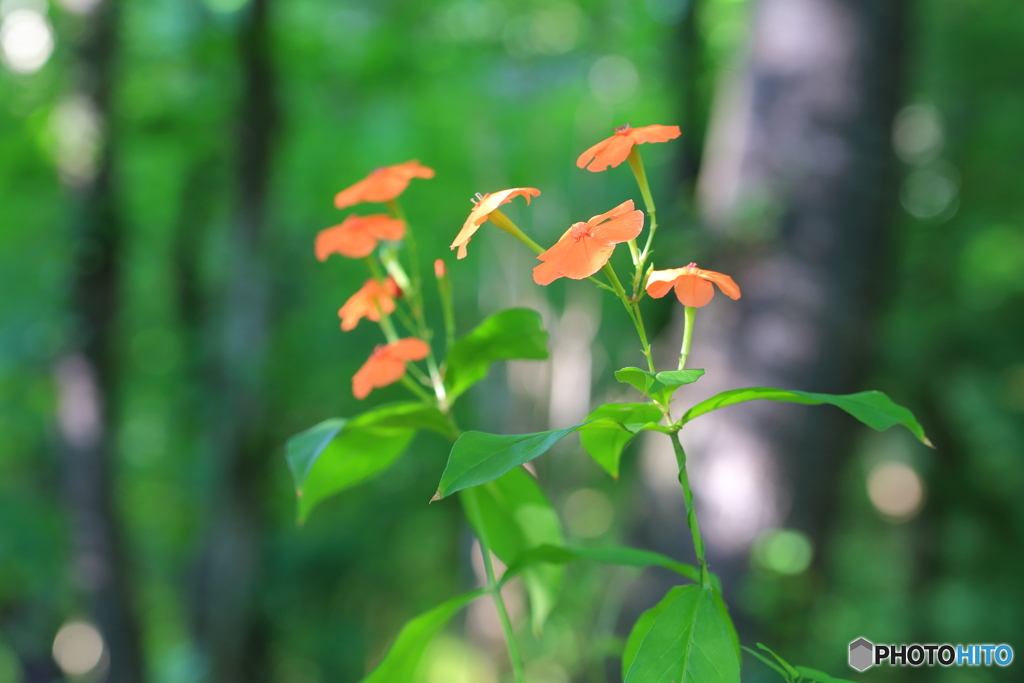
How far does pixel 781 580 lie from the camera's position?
1.84 m

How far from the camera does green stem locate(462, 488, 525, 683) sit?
637 mm

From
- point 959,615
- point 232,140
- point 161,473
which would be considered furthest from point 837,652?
point 161,473

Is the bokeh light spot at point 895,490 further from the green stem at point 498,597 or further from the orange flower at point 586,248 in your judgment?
the orange flower at point 586,248

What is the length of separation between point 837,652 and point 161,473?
7.55 metres

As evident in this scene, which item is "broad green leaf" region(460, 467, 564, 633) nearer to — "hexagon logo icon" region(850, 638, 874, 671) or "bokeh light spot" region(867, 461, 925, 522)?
"hexagon logo icon" region(850, 638, 874, 671)

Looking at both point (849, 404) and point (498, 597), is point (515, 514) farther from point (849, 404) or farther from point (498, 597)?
point (849, 404)

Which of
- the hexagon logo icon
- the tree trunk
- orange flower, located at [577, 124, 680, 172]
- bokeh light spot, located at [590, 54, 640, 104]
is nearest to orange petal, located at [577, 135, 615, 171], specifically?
orange flower, located at [577, 124, 680, 172]

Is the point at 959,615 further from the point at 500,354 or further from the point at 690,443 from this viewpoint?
the point at 500,354

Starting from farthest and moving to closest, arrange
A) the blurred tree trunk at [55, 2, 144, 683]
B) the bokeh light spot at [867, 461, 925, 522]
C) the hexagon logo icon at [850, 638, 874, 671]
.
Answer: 1. the bokeh light spot at [867, 461, 925, 522]
2. the blurred tree trunk at [55, 2, 144, 683]
3. the hexagon logo icon at [850, 638, 874, 671]

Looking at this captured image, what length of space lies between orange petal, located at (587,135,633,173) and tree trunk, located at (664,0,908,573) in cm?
134

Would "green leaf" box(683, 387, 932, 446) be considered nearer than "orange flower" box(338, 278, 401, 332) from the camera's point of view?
Yes

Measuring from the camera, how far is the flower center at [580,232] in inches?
19.8

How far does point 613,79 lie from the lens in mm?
5043

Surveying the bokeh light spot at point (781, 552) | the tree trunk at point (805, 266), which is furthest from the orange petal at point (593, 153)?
the bokeh light spot at point (781, 552)
